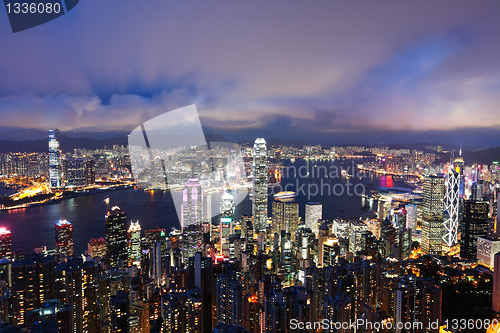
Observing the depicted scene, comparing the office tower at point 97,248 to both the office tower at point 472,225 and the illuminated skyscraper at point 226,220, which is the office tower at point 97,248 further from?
the office tower at point 472,225

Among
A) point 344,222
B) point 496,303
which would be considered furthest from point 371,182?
point 496,303

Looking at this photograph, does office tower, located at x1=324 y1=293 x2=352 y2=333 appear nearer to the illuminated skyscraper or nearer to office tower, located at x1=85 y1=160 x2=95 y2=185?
the illuminated skyscraper

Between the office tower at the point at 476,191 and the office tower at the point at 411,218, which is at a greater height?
the office tower at the point at 476,191

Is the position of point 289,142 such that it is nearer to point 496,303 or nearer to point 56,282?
point 496,303

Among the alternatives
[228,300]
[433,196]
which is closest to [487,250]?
[433,196]

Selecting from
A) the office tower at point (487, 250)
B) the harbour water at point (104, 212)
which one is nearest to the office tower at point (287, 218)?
the harbour water at point (104, 212)

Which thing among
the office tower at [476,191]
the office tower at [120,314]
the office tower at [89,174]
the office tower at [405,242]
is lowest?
the office tower at [405,242]

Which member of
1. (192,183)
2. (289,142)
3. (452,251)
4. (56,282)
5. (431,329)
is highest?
(289,142)
